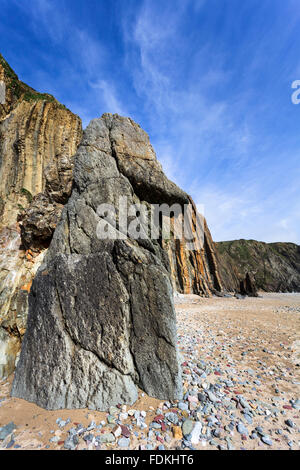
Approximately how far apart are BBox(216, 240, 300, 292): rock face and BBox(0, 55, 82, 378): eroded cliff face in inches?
2191

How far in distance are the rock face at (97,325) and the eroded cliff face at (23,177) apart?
62.2 inches

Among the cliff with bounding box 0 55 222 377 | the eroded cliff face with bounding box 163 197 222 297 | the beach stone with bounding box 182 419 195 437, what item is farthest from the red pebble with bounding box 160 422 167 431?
the eroded cliff face with bounding box 163 197 222 297

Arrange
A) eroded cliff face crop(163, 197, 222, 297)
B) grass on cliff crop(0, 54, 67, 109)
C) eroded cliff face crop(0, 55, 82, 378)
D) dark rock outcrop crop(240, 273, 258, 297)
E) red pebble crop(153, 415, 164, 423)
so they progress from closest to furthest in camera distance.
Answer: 1. red pebble crop(153, 415, 164, 423)
2. eroded cliff face crop(0, 55, 82, 378)
3. grass on cliff crop(0, 54, 67, 109)
4. eroded cliff face crop(163, 197, 222, 297)
5. dark rock outcrop crop(240, 273, 258, 297)

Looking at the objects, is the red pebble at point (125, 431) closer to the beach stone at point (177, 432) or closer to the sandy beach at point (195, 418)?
the sandy beach at point (195, 418)

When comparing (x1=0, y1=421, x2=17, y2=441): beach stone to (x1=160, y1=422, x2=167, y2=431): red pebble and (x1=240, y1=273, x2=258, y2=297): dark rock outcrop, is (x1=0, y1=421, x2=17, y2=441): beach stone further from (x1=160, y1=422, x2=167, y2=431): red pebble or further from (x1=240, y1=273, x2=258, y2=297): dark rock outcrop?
(x1=240, y1=273, x2=258, y2=297): dark rock outcrop

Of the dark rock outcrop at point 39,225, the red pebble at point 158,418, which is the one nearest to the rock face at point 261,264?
the dark rock outcrop at point 39,225

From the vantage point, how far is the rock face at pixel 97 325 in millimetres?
4031

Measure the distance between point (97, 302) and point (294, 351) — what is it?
801cm

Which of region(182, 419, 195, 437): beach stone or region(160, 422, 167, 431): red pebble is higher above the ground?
region(160, 422, 167, 431): red pebble

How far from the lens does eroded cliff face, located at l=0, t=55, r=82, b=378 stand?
613 cm

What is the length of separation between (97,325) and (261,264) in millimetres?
80426

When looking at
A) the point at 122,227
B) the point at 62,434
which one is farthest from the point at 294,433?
the point at 122,227

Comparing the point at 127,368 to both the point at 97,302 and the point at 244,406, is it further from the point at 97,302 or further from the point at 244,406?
the point at 244,406

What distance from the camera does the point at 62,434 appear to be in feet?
10.4
